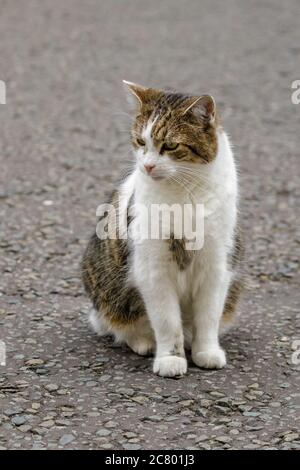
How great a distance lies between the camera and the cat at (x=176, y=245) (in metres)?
4.00

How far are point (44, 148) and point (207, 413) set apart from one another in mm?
4611

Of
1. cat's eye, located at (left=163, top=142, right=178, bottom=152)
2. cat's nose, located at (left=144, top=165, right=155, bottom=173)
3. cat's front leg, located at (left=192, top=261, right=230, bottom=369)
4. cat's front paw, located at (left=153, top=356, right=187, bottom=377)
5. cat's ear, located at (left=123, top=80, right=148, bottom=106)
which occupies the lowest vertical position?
cat's front paw, located at (left=153, top=356, right=187, bottom=377)

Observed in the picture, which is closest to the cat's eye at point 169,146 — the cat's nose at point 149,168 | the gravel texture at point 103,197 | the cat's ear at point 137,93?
the cat's nose at point 149,168

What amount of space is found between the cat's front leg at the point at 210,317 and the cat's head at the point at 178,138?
512 millimetres

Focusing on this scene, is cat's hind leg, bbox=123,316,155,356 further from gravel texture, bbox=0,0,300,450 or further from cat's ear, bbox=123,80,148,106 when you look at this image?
cat's ear, bbox=123,80,148,106

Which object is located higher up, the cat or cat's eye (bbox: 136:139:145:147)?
cat's eye (bbox: 136:139:145:147)

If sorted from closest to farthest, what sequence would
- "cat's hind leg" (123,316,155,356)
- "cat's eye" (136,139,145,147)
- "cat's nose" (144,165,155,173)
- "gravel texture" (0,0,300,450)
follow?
"gravel texture" (0,0,300,450) → "cat's nose" (144,165,155,173) → "cat's eye" (136,139,145,147) → "cat's hind leg" (123,316,155,356)

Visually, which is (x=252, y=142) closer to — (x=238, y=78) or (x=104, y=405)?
(x=238, y=78)

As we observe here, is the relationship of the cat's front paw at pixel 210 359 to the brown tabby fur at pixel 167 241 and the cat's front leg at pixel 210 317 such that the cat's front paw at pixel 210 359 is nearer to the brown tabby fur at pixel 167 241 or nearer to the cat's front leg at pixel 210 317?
the cat's front leg at pixel 210 317

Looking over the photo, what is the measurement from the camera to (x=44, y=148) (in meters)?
8.06

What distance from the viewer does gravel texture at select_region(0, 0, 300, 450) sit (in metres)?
3.83

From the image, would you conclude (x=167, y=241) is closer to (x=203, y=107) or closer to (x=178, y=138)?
(x=178, y=138)

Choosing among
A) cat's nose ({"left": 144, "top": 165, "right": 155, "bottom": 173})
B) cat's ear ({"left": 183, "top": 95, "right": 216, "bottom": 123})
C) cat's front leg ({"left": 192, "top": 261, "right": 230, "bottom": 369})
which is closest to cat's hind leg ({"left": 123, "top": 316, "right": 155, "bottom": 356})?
cat's front leg ({"left": 192, "top": 261, "right": 230, "bottom": 369})
